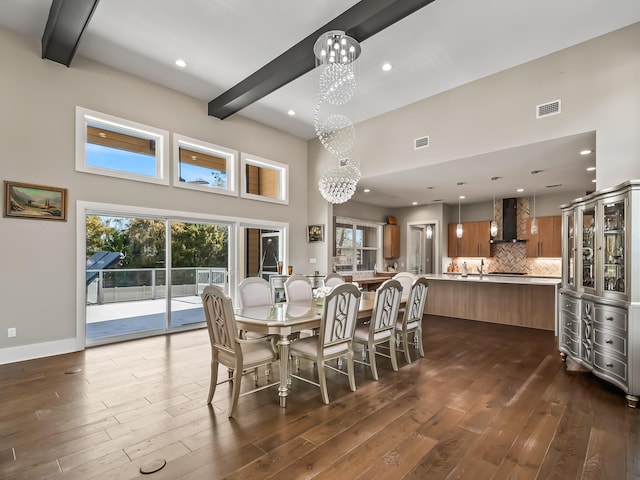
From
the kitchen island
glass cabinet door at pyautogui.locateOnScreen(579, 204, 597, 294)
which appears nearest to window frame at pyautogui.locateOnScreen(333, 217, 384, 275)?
the kitchen island

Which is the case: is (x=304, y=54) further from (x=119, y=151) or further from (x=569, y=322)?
(x=569, y=322)

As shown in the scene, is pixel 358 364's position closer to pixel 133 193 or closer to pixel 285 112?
pixel 133 193

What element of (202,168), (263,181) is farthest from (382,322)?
(263,181)

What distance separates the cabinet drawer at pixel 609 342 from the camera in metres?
3.00

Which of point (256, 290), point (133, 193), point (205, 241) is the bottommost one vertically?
point (256, 290)

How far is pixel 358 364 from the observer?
4.00 m

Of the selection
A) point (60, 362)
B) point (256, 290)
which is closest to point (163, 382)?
point (256, 290)

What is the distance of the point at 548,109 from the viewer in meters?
4.29

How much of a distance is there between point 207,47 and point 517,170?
5.36 m

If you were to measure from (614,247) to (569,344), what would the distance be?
1.39 meters

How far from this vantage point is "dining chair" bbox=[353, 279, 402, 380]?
11.5 ft

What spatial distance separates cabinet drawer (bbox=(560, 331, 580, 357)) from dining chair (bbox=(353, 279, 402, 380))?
2063 mm

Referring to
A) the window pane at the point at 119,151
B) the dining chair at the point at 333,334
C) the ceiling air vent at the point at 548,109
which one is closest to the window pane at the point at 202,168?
the window pane at the point at 119,151

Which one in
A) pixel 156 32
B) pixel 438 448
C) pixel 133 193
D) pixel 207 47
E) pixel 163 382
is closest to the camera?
pixel 438 448
